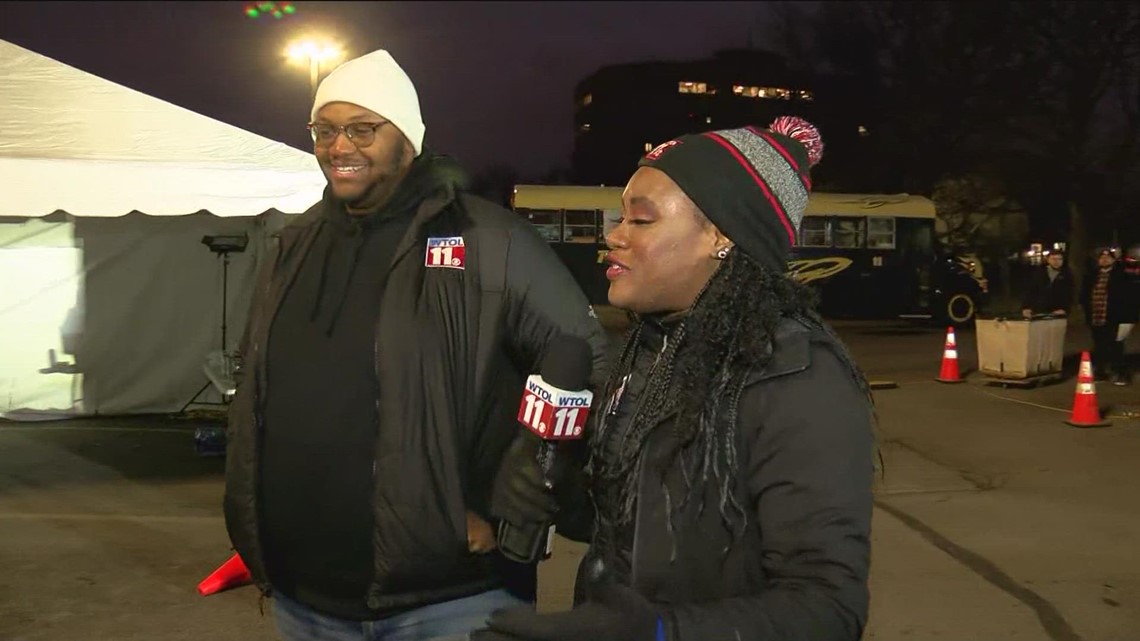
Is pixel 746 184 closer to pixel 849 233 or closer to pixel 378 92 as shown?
pixel 378 92

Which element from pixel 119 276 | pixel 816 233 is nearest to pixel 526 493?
pixel 119 276

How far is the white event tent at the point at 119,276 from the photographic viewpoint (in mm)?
8188

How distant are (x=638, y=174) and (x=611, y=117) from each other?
90.3 meters

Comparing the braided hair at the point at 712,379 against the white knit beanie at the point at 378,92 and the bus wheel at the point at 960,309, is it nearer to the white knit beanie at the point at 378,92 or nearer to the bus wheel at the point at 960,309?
the white knit beanie at the point at 378,92

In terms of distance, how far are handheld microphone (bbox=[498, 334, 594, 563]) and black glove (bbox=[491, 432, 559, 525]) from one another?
0.05ft

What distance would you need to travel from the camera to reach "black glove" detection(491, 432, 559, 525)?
6.45 feet

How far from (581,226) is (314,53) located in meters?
9.73

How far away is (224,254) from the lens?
9.55 m

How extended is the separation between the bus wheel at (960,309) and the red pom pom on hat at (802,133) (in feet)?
73.4

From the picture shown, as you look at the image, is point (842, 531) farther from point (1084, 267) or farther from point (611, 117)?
point (611, 117)

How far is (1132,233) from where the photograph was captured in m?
27.3

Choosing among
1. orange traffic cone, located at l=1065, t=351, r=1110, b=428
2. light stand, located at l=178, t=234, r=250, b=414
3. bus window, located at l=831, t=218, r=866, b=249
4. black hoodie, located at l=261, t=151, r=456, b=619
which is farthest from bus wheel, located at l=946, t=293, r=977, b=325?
black hoodie, located at l=261, t=151, r=456, b=619

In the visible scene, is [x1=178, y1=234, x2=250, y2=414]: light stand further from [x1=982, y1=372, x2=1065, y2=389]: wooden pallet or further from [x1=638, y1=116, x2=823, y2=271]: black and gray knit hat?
[x1=982, y1=372, x2=1065, y2=389]: wooden pallet

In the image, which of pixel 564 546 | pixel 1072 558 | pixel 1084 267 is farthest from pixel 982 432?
pixel 1084 267
